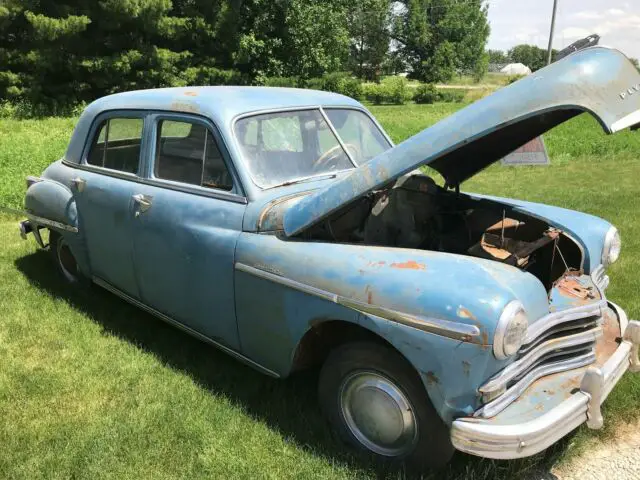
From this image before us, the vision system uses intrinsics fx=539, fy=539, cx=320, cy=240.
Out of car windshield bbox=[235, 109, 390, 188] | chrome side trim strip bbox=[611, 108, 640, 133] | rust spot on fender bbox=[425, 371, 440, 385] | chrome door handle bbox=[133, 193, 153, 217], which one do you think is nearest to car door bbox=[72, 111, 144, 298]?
chrome door handle bbox=[133, 193, 153, 217]

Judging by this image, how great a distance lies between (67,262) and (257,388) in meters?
2.59

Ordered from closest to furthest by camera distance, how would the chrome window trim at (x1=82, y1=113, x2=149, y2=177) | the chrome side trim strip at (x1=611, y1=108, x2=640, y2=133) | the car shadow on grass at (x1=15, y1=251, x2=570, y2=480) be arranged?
the chrome side trim strip at (x1=611, y1=108, x2=640, y2=133) → the car shadow on grass at (x1=15, y1=251, x2=570, y2=480) → the chrome window trim at (x1=82, y1=113, x2=149, y2=177)

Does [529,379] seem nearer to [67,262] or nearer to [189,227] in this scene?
[189,227]

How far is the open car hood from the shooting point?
2088 millimetres

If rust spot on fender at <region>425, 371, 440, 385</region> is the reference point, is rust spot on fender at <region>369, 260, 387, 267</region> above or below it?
above

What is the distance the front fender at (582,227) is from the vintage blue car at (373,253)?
0.02m

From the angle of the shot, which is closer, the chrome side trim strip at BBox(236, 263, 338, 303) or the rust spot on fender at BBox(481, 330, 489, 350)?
the rust spot on fender at BBox(481, 330, 489, 350)

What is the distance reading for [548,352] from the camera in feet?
8.02

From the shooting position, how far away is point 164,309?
3539 mm

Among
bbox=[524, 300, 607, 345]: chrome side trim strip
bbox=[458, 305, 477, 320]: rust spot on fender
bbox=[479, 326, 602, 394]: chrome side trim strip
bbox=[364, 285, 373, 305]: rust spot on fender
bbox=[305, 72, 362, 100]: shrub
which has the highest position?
bbox=[458, 305, 477, 320]: rust spot on fender

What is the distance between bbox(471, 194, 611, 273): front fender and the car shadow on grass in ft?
3.35

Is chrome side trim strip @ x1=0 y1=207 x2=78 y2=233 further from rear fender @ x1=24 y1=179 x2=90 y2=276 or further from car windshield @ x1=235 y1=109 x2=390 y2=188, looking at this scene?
car windshield @ x1=235 y1=109 x2=390 y2=188

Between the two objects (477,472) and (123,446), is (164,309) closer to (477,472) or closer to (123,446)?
(123,446)

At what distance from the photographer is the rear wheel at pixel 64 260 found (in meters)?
4.86
